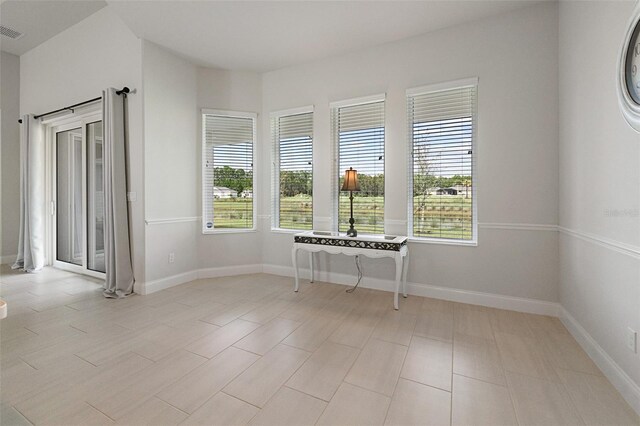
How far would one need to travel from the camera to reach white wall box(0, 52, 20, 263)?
16.2 feet

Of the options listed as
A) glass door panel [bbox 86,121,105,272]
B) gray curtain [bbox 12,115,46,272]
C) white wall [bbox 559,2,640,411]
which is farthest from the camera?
gray curtain [bbox 12,115,46,272]

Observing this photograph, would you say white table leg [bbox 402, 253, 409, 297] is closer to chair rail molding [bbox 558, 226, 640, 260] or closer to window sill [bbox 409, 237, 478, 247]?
window sill [bbox 409, 237, 478, 247]

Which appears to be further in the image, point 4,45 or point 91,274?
point 4,45

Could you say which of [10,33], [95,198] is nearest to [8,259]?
[95,198]

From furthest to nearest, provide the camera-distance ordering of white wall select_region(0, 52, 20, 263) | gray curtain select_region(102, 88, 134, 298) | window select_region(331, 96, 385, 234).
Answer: white wall select_region(0, 52, 20, 263), window select_region(331, 96, 385, 234), gray curtain select_region(102, 88, 134, 298)

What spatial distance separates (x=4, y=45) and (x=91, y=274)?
4.14 metres

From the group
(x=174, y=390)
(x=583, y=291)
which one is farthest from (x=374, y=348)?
(x=583, y=291)

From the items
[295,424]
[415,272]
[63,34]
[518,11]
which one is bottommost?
[295,424]

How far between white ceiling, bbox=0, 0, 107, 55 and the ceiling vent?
0.06 meters

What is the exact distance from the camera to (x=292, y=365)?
2.04 m

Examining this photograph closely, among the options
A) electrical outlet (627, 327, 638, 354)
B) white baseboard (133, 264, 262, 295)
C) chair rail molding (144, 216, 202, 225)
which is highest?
chair rail molding (144, 216, 202, 225)

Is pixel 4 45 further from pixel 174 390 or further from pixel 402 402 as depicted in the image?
pixel 402 402

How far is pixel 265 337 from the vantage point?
245 centimetres

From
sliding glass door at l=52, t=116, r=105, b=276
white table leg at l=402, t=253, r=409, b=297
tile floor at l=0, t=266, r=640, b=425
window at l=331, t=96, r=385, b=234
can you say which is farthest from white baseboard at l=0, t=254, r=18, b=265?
white table leg at l=402, t=253, r=409, b=297
